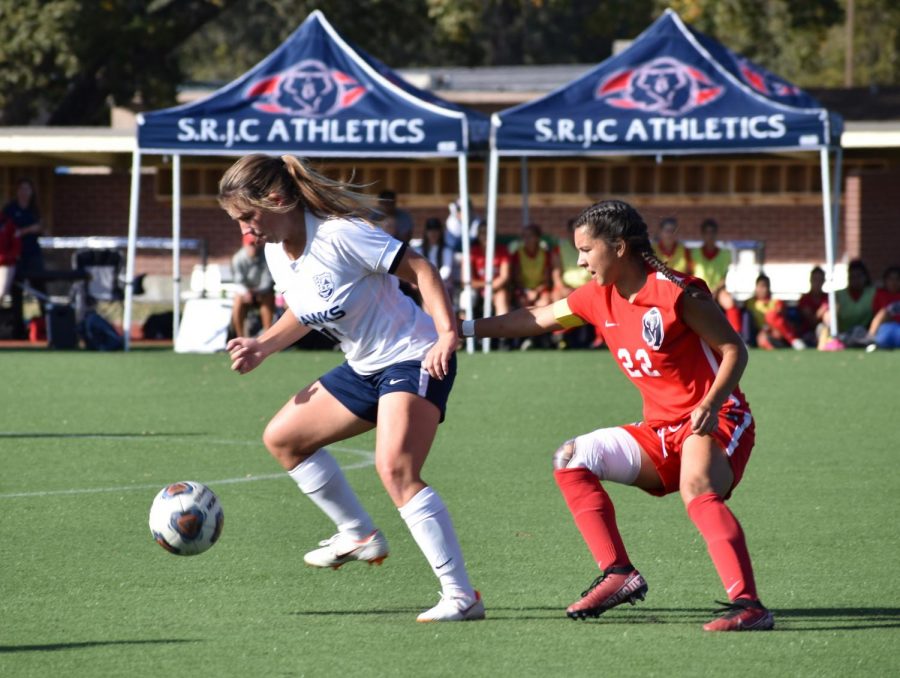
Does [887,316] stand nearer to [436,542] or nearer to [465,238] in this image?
[465,238]

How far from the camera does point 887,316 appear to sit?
63.7ft

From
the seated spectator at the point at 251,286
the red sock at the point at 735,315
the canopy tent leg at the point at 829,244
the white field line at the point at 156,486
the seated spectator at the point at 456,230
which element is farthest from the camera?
the seated spectator at the point at 456,230

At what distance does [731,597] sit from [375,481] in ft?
13.1

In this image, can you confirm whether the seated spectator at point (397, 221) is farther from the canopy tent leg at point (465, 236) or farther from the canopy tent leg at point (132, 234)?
the canopy tent leg at point (132, 234)

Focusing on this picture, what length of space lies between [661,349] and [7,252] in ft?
52.2

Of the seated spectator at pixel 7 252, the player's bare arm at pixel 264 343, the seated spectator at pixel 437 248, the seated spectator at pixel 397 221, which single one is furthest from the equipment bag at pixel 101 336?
the player's bare arm at pixel 264 343

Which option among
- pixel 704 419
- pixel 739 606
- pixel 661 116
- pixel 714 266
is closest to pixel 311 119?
pixel 661 116

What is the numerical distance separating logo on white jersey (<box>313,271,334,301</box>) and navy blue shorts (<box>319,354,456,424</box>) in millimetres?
316

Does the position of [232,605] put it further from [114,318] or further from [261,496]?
[114,318]

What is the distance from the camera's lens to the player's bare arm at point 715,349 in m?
5.47

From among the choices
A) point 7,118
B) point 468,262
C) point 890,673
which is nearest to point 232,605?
point 890,673

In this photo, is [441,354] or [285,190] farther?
[285,190]

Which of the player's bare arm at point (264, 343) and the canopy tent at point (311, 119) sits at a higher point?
the player's bare arm at point (264, 343)

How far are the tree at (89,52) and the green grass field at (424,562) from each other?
19322 mm
